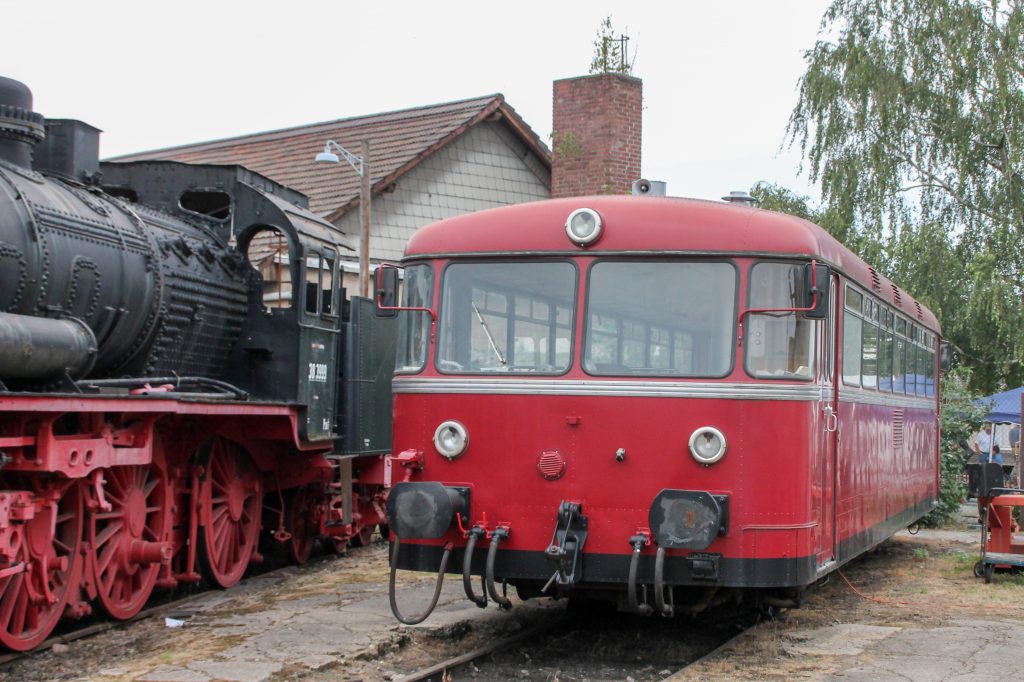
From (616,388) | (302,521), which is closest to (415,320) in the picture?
(616,388)

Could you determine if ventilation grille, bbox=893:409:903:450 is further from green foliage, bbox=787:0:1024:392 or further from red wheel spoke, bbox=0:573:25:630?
green foliage, bbox=787:0:1024:392

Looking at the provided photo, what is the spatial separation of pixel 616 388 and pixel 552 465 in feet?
1.94

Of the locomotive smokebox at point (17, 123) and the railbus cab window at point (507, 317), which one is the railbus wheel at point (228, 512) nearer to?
the locomotive smokebox at point (17, 123)

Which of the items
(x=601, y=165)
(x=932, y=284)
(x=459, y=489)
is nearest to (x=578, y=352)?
(x=459, y=489)

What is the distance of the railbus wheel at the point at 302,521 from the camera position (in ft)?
37.7

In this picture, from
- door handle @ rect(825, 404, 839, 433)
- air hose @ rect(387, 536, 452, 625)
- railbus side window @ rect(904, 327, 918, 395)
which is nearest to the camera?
air hose @ rect(387, 536, 452, 625)

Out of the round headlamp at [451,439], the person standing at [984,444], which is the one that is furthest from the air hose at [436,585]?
the person standing at [984,444]

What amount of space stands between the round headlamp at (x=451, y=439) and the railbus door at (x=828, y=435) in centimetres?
213

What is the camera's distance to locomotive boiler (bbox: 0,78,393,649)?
733cm

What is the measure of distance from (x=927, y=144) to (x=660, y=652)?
19797 millimetres

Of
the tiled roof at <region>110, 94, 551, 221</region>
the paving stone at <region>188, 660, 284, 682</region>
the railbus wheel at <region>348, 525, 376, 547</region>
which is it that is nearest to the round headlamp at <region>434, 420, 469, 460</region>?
the paving stone at <region>188, 660, 284, 682</region>

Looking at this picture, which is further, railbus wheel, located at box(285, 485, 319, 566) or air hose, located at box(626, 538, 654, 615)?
railbus wheel, located at box(285, 485, 319, 566)

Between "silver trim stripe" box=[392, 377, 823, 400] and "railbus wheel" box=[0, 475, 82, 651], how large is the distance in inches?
90.1

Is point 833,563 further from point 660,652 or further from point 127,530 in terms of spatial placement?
point 127,530
